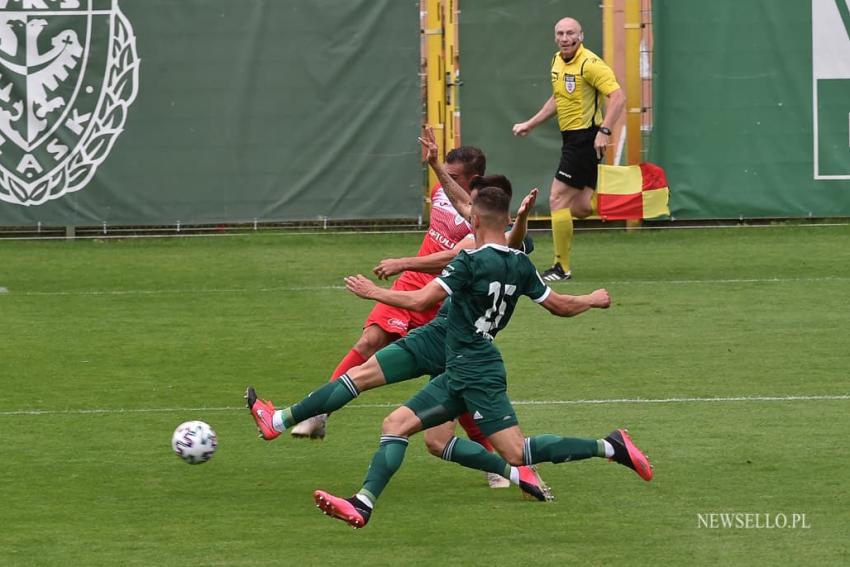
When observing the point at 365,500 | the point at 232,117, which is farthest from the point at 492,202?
the point at 232,117

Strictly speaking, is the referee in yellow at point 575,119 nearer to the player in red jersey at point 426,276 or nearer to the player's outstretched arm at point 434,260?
the player in red jersey at point 426,276

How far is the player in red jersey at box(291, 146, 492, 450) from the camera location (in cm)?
911

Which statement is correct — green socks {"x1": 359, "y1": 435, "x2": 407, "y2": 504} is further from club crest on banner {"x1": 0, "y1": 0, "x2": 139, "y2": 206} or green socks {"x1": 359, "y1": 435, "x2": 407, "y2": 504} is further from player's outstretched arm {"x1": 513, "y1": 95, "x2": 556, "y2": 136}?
Result: club crest on banner {"x1": 0, "y1": 0, "x2": 139, "y2": 206}

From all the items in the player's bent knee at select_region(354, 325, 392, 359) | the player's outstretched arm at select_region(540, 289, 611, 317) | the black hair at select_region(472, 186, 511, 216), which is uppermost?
the black hair at select_region(472, 186, 511, 216)

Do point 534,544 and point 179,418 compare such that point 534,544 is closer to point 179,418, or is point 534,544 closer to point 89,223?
point 179,418

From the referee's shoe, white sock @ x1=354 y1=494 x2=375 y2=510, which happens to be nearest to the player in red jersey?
white sock @ x1=354 y1=494 x2=375 y2=510

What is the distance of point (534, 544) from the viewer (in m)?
7.21

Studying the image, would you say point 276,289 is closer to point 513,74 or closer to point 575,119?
point 575,119

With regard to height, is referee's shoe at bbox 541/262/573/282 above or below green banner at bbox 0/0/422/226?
below

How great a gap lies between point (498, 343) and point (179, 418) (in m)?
3.33

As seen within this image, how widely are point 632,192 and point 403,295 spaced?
11.6m

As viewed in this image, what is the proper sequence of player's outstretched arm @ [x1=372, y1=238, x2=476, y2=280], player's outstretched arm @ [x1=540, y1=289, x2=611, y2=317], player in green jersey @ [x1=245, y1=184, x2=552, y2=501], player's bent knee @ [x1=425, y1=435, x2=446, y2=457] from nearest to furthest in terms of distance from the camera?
1. player's outstretched arm @ [x1=540, y1=289, x2=611, y2=317]
2. player's bent knee @ [x1=425, y1=435, x2=446, y2=457]
3. player in green jersey @ [x1=245, y1=184, x2=552, y2=501]
4. player's outstretched arm @ [x1=372, y1=238, x2=476, y2=280]

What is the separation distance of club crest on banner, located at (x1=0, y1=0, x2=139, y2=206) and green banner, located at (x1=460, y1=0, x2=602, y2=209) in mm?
3974

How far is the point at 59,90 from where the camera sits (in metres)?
18.7
